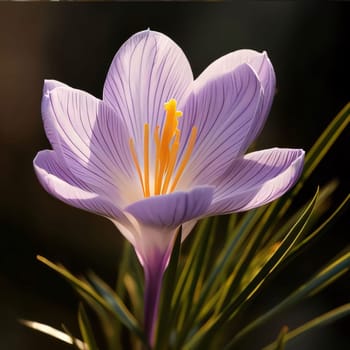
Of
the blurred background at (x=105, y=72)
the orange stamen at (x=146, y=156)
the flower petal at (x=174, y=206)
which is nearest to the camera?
the flower petal at (x=174, y=206)

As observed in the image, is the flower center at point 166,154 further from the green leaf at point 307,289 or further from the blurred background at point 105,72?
the blurred background at point 105,72

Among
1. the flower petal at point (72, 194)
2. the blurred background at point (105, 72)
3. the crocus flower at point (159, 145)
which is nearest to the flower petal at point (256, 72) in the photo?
the crocus flower at point (159, 145)

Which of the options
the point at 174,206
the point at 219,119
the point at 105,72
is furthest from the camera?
the point at 105,72

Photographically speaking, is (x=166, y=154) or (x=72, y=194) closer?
(x=72, y=194)

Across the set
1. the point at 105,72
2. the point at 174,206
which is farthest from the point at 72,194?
the point at 105,72

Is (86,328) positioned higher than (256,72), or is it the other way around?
(256,72)

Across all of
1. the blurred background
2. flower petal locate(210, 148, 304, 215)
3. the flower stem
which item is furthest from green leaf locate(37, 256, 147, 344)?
the blurred background

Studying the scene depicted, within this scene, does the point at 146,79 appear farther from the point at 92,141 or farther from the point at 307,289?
the point at 307,289
